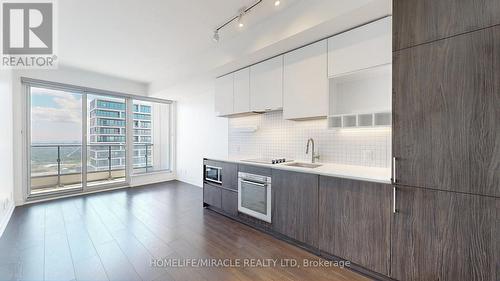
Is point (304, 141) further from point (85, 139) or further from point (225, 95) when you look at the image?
point (85, 139)

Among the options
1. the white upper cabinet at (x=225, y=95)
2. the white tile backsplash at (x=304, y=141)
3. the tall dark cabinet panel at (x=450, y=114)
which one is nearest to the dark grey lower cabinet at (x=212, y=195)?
the white tile backsplash at (x=304, y=141)

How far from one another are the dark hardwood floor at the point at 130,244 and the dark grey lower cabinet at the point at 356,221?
21cm

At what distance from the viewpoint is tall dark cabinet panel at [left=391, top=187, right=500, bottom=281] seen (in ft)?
4.54

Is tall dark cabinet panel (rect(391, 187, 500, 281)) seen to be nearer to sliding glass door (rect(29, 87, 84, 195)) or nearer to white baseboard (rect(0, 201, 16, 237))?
white baseboard (rect(0, 201, 16, 237))

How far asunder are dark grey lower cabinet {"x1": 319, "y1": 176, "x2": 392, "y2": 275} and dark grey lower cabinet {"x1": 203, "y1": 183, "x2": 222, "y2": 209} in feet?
6.02

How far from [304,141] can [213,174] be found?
5.44 feet

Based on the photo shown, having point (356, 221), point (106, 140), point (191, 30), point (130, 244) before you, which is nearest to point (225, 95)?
point (191, 30)

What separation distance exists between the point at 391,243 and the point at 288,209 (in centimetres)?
107

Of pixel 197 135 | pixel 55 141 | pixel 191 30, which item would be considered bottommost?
pixel 55 141

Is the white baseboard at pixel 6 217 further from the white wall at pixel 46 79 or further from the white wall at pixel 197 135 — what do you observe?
the white wall at pixel 197 135

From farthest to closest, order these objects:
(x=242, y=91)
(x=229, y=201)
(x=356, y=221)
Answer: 1. (x=242, y=91)
2. (x=229, y=201)
3. (x=356, y=221)

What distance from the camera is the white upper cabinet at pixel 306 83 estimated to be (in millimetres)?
2557

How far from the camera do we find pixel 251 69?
3414mm

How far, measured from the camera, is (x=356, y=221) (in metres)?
2.02
